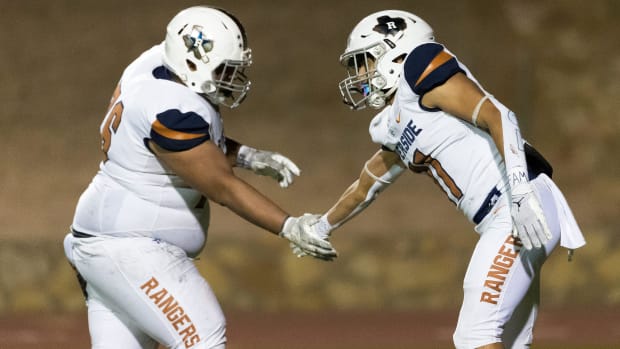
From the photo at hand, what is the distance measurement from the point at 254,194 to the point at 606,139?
16.0 feet

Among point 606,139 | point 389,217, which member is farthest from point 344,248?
point 606,139

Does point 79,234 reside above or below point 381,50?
below

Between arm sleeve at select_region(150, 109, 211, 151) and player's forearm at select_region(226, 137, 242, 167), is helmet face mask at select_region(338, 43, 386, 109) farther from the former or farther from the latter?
arm sleeve at select_region(150, 109, 211, 151)

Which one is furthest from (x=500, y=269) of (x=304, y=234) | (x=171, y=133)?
(x=171, y=133)

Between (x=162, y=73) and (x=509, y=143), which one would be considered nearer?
(x=509, y=143)

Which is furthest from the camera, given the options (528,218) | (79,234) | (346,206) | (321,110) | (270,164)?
(321,110)

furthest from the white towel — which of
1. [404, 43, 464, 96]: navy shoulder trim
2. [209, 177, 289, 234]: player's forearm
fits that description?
[209, 177, 289, 234]: player's forearm

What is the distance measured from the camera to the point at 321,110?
7.96 m

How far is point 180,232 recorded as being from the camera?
3816 mm

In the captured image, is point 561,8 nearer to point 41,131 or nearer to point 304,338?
point 304,338

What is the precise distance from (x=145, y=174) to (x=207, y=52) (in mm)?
449

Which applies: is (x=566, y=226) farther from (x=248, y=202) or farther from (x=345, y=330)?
(x=345, y=330)

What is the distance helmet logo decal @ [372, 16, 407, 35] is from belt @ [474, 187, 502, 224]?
668 mm

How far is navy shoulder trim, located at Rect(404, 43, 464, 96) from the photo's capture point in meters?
3.68
